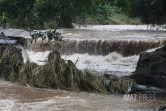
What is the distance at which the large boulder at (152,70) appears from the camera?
11.5 m

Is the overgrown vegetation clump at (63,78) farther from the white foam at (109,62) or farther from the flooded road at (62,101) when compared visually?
the white foam at (109,62)

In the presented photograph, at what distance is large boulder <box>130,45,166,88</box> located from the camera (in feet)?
37.8

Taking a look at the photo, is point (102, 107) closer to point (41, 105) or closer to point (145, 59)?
point (41, 105)

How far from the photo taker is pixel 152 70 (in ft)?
39.5

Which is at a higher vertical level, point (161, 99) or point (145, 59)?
point (145, 59)

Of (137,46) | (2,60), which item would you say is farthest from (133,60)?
(2,60)

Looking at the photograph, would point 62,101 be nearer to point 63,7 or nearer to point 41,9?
point 63,7

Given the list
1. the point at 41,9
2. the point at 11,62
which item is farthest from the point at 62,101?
the point at 11,62

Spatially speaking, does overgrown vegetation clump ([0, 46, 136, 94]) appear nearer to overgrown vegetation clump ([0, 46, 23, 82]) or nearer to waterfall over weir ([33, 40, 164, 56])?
overgrown vegetation clump ([0, 46, 23, 82])

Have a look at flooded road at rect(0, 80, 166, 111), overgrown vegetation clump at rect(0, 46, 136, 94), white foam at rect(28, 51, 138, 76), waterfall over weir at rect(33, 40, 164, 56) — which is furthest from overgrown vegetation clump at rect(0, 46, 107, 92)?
waterfall over weir at rect(33, 40, 164, 56)

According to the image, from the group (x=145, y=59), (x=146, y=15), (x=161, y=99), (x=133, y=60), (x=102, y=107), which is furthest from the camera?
(x=133, y=60)

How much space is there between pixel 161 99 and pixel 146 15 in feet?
8.22

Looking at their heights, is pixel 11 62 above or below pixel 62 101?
above

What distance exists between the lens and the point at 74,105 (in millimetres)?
9594
